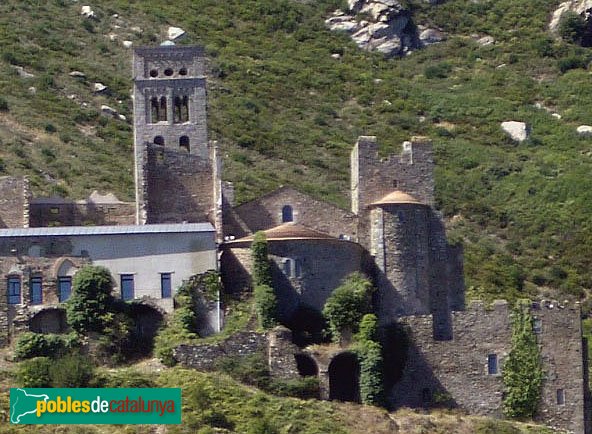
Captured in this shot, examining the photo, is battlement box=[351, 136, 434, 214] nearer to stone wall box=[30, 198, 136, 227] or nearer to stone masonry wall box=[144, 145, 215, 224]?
stone masonry wall box=[144, 145, 215, 224]

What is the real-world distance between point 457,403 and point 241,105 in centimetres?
5999

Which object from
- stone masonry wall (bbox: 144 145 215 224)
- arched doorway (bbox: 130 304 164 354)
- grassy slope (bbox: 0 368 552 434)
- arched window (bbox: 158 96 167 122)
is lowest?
grassy slope (bbox: 0 368 552 434)

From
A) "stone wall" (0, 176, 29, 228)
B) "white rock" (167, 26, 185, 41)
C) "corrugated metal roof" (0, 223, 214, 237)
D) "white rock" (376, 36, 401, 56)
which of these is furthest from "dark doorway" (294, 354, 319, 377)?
"white rock" (376, 36, 401, 56)

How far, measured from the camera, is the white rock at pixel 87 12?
146 m

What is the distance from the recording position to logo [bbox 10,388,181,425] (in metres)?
69.6

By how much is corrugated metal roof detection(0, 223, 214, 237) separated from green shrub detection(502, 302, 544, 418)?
11990 mm

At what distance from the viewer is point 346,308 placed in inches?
2970

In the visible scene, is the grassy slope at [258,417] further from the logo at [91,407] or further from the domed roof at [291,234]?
the domed roof at [291,234]

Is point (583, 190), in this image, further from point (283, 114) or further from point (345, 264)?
point (345, 264)

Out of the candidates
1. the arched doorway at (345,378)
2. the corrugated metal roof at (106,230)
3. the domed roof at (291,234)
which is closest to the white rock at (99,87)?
the corrugated metal roof at (106,230)

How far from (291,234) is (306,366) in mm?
5141

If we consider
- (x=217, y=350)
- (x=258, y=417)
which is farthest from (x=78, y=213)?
(x=258, y=417)

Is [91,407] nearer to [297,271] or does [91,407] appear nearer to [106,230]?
[106,230]

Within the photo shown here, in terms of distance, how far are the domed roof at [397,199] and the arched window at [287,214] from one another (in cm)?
328
